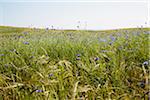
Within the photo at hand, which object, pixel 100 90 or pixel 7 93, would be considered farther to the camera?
pixel 7 93

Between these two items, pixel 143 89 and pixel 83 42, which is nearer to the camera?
pixel 143 89

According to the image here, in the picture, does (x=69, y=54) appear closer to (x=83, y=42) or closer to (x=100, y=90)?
(x=83, y=42)

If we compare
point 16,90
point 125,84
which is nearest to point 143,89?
point 125,84

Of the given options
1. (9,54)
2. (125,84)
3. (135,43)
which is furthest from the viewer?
(9,54)

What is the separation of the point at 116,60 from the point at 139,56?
10.0 inches

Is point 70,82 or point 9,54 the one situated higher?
point 9,54

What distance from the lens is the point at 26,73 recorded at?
8.64 feet

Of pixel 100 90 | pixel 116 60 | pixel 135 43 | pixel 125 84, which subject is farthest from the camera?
pixel 135 43

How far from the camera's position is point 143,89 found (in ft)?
6.93

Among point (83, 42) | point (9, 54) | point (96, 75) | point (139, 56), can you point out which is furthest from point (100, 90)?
point (9, 54)

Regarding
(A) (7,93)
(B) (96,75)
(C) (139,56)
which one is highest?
(C) (139,56)

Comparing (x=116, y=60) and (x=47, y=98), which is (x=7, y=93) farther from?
(x=116, y=60)

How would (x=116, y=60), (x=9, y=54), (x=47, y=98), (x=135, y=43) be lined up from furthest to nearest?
(x=9, y=54)
(x=135, y=43)
(x=116, y=60)
(x=47, y=98)

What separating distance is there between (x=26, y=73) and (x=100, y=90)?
910 mm
